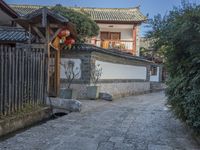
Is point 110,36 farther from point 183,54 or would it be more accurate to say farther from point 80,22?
point 183,54

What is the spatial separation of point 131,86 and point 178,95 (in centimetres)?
1385

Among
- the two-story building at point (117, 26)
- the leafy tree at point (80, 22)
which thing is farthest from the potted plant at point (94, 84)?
the two-story building at point (117, 26)

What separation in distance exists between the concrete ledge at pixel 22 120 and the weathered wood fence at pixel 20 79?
238 millimetres

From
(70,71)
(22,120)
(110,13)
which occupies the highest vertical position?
(110,13)

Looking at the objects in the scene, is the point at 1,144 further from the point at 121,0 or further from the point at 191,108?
the point at 121,0

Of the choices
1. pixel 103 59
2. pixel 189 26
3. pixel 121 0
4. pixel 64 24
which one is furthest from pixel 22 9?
pixel 189 26

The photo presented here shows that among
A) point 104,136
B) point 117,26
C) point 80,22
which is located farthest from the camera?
point 117,26

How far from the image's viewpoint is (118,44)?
2647 cm

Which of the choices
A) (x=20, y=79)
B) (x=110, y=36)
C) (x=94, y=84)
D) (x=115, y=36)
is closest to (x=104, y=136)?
(x=20, y=79)

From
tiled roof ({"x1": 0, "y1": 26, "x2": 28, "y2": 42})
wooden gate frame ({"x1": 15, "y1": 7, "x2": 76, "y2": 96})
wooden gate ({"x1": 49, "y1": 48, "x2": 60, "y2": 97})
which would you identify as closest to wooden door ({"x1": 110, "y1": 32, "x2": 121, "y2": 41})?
tiled roof ({"x1": 0, "y1": 26, "x2": 28, "y2": 42})

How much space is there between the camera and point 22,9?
28.7m

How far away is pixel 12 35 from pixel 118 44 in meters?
13.0

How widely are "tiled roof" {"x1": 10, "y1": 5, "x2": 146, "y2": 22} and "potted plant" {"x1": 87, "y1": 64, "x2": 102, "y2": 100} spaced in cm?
1207

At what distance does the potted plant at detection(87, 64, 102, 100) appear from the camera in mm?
14488
